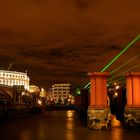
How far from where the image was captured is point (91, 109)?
34.7 meters

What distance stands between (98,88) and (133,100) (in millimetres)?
4166

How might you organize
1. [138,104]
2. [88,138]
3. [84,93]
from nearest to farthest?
[88,138] < [138,104] < [84,93]

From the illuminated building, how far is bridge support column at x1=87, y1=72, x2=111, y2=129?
12289cm

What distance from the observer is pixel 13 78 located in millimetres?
164500

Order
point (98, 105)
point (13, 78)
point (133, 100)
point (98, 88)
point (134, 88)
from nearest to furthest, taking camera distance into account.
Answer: point (98, 105) → point (98, 88) → point (134, 88) → point (133, 100) → point (13, 78)

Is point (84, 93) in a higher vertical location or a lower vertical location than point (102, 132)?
higher

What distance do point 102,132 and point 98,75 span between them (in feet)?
18.1

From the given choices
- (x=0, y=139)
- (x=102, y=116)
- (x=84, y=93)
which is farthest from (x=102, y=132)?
(x=84, y=93)

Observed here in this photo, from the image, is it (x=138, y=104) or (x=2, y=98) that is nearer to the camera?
(x=138, y=104)

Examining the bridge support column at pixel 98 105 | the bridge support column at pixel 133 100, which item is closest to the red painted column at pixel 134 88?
the bridge support column at pixel 133 100

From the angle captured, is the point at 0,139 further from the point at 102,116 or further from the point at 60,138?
the point at 102,116

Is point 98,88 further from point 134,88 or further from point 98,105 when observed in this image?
point 134,88

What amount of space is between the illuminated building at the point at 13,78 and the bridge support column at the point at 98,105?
122886 mm

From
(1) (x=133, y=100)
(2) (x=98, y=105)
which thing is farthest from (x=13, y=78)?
(2) (x=98, y=105)
